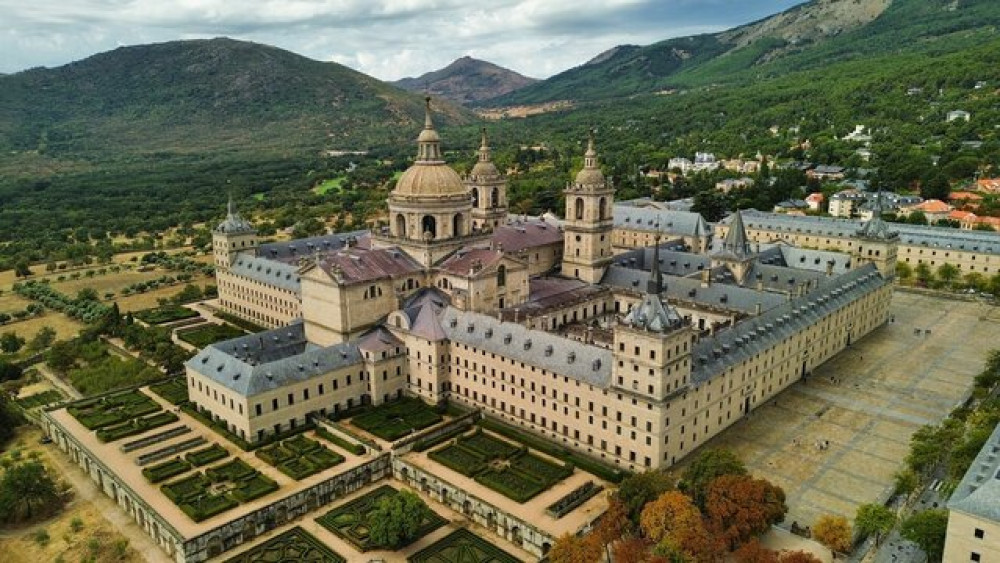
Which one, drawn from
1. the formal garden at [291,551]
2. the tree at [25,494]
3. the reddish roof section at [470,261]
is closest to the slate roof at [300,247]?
the reddish roof section at [470,261]

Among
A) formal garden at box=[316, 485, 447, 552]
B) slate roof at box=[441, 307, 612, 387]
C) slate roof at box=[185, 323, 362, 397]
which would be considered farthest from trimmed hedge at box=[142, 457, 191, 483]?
slate roof at box=[441, 307, 612, 387]

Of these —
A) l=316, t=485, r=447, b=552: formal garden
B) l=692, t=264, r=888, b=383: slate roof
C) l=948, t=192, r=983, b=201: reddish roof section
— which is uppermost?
l=948, t=192, r=983, b=201: reddish roof section

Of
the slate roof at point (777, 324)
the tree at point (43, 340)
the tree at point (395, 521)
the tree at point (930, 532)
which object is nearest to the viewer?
the tree at point (930, 532)

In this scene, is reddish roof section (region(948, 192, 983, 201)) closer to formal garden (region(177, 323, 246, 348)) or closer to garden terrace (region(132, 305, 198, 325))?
formal garden (region(177, 323, 246, 348))

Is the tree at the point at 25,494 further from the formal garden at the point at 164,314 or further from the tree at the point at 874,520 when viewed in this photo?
the tree at the point at 874,520

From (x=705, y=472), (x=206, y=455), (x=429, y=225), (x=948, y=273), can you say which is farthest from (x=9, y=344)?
(x=948, y=273)

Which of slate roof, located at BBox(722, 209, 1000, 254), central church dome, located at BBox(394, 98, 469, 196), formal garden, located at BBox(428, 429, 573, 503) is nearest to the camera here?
formal garden, located at BBox(428, 429, 573, 503)

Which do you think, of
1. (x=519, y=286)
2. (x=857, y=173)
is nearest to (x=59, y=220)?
(x=519, y=286)

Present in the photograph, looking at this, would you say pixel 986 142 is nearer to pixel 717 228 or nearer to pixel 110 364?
pixel 717 228
